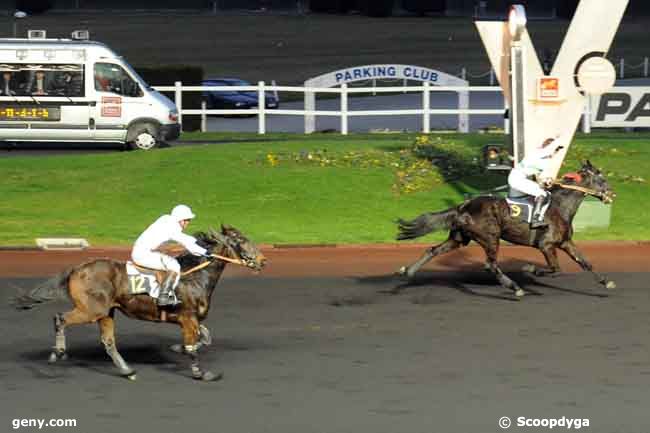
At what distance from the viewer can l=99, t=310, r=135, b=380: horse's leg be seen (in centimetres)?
1275

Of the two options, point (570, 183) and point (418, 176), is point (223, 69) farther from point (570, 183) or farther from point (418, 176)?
point (570, 183)

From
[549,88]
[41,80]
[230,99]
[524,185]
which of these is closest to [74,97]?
[41,80]

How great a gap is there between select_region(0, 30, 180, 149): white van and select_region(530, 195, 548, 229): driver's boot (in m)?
16.5

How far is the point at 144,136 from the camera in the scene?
3203 cm

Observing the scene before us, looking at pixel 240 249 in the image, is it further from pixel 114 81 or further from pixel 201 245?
pixel 114 81

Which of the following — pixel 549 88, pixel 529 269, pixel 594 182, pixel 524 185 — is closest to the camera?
pixel 524 185

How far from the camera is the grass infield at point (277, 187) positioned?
896 inches

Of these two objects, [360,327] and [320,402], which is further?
[360,327]

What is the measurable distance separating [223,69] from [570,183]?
4671 centimetres

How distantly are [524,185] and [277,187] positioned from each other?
9.20 meters

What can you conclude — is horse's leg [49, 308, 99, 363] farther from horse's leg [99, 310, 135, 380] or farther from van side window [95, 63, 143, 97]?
van side window [95, 63, 143, 97]

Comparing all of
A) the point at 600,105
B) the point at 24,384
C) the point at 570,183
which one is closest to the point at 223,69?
the point at 600,105

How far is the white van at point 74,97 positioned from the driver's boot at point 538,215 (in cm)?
1653

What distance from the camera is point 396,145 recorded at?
2909cm
